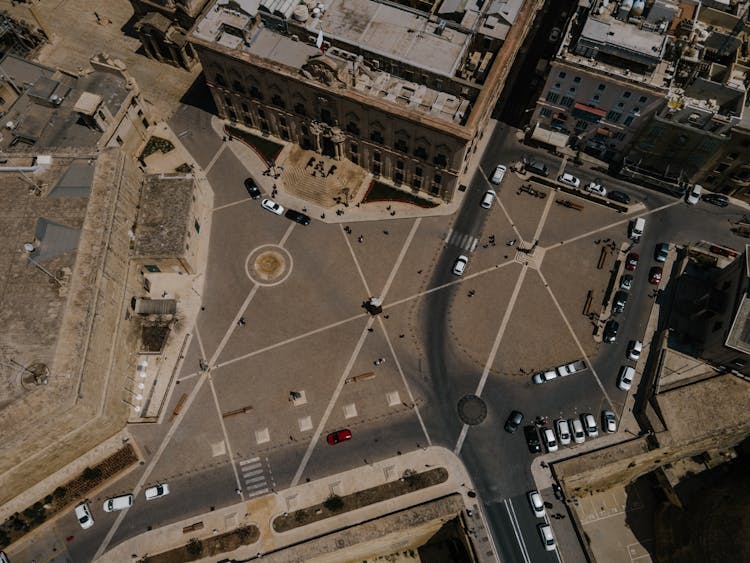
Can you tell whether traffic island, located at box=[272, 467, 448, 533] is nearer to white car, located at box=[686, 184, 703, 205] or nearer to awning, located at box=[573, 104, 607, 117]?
awning, located at box=[573, 104, 607, 117]

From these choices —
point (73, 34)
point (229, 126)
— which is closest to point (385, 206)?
point (229, 126)

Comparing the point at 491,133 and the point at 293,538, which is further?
the point at 491,133

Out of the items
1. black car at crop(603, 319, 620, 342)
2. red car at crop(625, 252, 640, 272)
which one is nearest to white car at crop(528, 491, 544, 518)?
black car at crop(603, 319, 620, 342)

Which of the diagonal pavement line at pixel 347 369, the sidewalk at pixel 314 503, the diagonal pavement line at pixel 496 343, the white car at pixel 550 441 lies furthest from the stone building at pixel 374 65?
the sidewalk at pixel 314 503

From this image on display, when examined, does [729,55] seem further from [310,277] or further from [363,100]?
[310,277]

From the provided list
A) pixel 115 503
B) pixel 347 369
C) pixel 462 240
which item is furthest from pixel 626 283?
pixel 115 503
